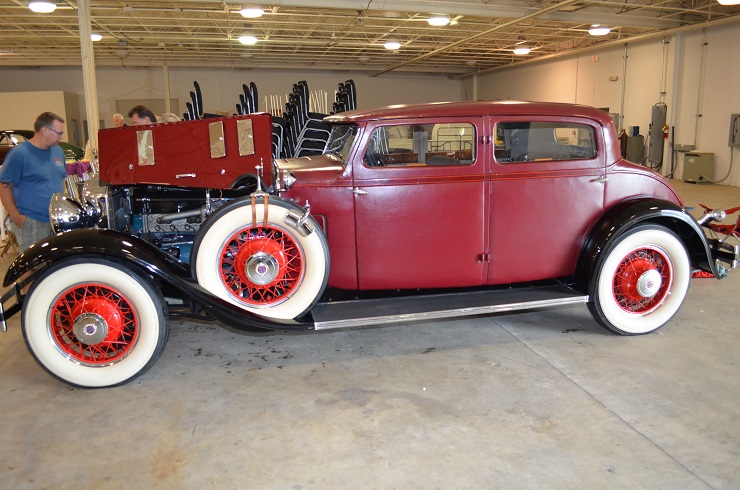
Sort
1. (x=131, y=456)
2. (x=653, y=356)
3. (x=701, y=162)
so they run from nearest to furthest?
(x=131, y=456) → (x=653, y=356) → (x=701, y=162)

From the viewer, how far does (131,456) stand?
107 inches

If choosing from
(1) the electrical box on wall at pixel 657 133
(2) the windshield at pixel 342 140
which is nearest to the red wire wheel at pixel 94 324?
(2) the windshield at pixel 342 140

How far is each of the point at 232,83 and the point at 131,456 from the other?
21644 millimetres

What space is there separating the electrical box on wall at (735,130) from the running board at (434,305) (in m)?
11.3

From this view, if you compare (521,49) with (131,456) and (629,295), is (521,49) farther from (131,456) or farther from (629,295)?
(131,456)

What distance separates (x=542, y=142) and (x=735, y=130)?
11.4 meters

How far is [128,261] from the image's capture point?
10.9ft

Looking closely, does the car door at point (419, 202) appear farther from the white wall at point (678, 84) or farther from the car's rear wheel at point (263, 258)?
the white wall at point (678, 84)

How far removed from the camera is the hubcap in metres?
3.25

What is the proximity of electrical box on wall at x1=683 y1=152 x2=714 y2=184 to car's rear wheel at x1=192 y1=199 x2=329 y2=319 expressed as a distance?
43.1ft

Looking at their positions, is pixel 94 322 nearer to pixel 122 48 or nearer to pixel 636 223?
pixel 636 223

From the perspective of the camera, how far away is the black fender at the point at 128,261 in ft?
10.6

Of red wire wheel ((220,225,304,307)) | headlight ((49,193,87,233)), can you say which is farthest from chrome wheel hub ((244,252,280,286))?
headlight ((49,193,87,233))

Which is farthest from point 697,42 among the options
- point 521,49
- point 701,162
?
point 521,49
